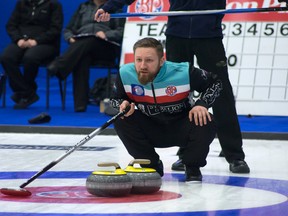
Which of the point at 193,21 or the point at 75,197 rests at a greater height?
the point at 193,21

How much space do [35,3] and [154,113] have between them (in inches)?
184

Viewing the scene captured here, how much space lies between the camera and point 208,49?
16.3 feet

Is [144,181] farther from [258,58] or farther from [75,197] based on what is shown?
[258,58]

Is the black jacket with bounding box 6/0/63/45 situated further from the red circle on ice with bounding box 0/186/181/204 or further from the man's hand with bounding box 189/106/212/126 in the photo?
the red circle on ice with bounding box 0/186/181/204

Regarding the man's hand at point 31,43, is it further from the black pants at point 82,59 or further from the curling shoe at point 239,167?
the curling shoe at point 239,167

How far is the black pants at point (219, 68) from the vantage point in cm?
497

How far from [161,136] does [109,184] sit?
2.66 feet

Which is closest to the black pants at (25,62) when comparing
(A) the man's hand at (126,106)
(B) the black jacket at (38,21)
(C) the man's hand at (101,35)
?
(B) the black jacket at (38,21)

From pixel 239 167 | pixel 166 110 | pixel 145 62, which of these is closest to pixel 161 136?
pixel 166 110

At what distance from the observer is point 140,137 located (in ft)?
14.8

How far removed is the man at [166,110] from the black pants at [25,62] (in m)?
4.19

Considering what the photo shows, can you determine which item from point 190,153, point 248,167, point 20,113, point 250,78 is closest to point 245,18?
point 250,78

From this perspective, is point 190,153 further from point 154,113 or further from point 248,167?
point 248,167

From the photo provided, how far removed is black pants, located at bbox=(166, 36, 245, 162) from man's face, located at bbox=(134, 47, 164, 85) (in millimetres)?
683
